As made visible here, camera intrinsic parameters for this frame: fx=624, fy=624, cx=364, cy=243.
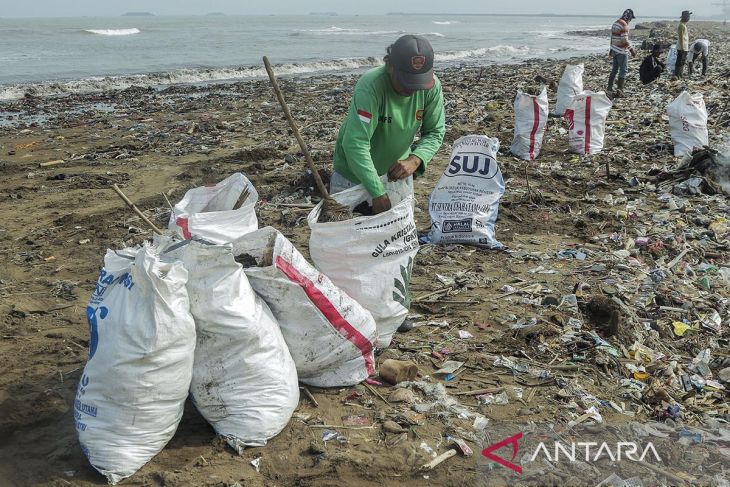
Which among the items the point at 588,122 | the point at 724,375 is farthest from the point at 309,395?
the point at 588,122

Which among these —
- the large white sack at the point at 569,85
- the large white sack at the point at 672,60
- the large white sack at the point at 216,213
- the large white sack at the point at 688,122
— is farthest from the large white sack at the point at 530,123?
the large white sack at the point at 672,60

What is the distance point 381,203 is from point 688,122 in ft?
18.8

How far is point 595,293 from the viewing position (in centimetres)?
428

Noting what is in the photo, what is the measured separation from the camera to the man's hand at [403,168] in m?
3.67

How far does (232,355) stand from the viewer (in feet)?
8.59

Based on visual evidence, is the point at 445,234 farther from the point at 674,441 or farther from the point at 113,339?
the point at 113,339

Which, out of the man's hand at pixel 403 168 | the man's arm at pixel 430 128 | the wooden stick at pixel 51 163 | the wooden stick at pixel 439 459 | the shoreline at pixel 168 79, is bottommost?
the wooden stick at pixel 439 459

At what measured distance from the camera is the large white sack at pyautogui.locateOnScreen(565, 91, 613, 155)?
808 centimetres

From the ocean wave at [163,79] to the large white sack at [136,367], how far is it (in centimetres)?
1733

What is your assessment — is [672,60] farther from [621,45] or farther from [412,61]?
[412,61]

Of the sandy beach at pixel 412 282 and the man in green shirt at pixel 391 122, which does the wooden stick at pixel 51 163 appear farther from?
the man in green shirt at pixel 391 122

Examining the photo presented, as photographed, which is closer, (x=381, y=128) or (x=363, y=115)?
(x=363, y=115)

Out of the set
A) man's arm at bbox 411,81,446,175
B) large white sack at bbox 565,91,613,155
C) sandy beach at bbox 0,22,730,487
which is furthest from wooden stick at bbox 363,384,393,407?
large white sack at bbox 565,91,613,155

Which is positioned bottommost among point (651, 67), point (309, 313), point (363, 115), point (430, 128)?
point (309, 313)
